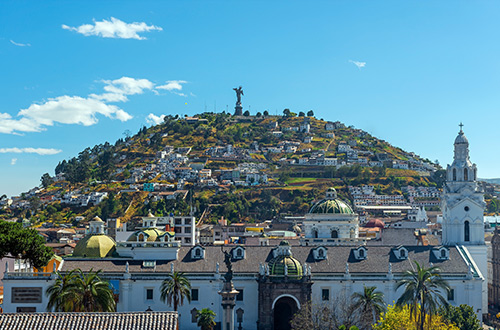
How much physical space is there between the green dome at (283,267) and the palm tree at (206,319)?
7.66m

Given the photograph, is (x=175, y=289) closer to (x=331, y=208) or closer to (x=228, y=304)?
(x=228, y=304)

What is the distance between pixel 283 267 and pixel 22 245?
26.8m

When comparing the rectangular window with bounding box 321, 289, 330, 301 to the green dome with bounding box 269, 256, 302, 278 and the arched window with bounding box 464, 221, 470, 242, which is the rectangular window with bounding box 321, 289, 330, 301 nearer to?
the green dome with bounding box 269, 256, 302, 278

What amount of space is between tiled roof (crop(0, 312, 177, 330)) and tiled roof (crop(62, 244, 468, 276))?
26.7 meters

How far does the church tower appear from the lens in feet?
267

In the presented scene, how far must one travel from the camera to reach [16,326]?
141ft

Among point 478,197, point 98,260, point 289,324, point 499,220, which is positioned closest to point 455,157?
point 478,197

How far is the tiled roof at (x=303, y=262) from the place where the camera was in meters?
72.0

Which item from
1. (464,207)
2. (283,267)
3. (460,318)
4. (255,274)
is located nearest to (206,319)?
(255,274)

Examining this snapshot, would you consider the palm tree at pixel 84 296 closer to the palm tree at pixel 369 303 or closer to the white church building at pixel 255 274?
the white church building at pixel 255 274

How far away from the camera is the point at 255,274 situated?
70750mm

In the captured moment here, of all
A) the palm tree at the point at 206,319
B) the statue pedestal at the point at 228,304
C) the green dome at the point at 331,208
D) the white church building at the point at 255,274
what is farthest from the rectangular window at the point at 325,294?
the statue pedestal at the point at 228,304

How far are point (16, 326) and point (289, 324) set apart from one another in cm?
3330

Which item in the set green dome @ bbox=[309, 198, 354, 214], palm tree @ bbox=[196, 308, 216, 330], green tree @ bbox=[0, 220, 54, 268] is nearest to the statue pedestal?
palm tree @ bbox=[196, 308, 216, 330]
